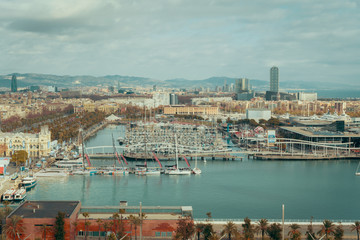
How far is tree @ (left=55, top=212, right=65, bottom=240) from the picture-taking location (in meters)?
5.64

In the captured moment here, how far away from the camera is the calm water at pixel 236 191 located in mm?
8508

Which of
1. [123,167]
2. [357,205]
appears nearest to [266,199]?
[357,205]

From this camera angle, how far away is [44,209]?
6.09 meters

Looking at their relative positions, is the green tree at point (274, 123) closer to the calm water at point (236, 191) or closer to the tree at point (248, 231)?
the calm water at point (236, 191)

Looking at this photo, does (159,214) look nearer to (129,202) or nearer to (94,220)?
(94,220)

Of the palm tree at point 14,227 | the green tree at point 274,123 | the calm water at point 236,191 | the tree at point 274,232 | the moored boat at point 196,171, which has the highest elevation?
the green tree at point 274,123

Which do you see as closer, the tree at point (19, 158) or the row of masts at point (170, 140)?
the tree at point (19, 158)

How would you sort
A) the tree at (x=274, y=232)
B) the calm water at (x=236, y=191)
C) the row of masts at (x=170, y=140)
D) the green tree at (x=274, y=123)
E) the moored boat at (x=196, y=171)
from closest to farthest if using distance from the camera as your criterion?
the tree at (x=274, y=232) → the calm water at (x=236, y=191) → the moored boat at (x=196, y=171) → the row of masts at (x=170, y=140) → the green tree at (x=274, y=123)

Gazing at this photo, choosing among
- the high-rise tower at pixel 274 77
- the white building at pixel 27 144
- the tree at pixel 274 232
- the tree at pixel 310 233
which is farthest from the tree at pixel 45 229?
the high-rise tower at pixel 274 77

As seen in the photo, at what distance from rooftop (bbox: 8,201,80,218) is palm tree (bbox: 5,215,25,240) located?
0.14m

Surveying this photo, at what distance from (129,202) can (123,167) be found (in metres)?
3.35

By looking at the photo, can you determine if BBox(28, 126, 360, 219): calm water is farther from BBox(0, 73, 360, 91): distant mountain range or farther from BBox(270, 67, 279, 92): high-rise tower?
BBox(0, 73, 360, 91): distant mountain range

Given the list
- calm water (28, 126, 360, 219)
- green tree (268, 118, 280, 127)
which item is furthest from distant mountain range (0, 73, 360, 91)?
calm water (28, 126, 360, 219)

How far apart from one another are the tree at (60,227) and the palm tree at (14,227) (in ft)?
1.46
